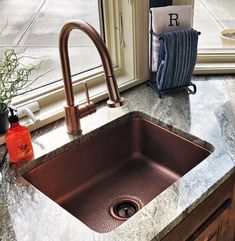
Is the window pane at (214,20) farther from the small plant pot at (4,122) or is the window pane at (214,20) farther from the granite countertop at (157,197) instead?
the small plant pot at (4,122)

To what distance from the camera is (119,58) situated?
5.32 feet

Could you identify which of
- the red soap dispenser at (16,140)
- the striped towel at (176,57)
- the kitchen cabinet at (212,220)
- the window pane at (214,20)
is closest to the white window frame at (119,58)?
the striped towel at (176,57)

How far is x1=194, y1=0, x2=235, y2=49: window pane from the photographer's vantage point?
172 centimetres

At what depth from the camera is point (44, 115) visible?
4.44 feet

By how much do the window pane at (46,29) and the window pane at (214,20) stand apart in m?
0.54

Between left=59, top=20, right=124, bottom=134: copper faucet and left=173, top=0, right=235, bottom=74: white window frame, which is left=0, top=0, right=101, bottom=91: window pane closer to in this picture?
left=59, top=20, right=124, bottom=134: copper faucet

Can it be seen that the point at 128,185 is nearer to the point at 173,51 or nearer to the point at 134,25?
the point at 173,51

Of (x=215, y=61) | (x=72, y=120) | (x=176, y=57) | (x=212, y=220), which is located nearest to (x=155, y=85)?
(x=176, y=57)

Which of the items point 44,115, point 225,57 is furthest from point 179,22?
point 44,115

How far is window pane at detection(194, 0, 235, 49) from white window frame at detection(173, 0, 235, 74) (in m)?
0.04

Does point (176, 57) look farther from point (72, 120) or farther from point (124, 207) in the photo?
point (124, 207)

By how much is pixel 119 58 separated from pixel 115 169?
0.53 meters

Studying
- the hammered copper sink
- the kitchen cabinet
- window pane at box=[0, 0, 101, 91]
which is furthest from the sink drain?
window pane at box=[0, 0, 101, 91]

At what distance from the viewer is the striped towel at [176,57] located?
1.41 meters
